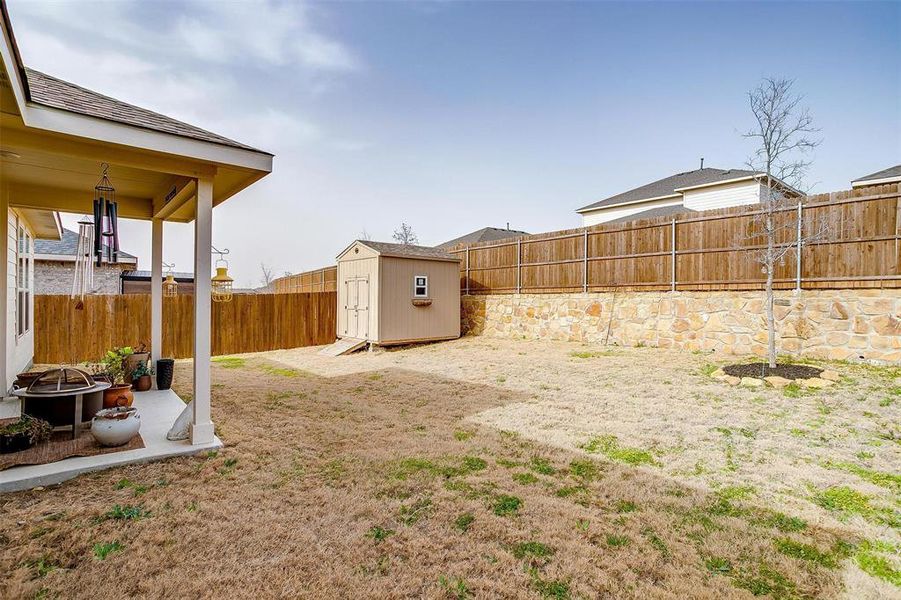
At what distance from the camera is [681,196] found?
16.2m

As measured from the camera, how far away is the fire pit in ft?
11.5

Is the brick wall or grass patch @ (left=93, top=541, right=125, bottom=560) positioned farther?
the brick wall

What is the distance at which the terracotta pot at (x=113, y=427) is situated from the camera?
345 cm

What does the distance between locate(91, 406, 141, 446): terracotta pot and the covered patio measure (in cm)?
17

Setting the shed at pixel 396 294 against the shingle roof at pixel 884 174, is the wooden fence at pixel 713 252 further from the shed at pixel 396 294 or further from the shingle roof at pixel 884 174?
the shingle roof at pixel 884 174

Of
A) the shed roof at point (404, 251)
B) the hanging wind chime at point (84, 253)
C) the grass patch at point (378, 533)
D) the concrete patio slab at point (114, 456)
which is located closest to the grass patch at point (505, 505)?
the grass patch at point (378, 533)

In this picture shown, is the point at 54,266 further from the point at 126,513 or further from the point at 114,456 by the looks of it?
the point at 126,513

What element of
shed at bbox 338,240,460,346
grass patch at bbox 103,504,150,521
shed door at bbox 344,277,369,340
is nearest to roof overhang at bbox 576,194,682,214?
shed at bbox 338,240,460,346

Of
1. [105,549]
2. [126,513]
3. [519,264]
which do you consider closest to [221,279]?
[126,513]

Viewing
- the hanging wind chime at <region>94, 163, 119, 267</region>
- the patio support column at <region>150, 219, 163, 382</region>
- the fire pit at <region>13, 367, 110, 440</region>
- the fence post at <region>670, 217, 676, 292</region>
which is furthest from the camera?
the fence post at <region>670, 217, 676, 292</region>

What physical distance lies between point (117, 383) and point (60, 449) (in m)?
2.22

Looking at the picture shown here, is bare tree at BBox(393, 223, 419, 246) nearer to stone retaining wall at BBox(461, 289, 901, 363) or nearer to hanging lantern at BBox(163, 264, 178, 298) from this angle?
hanging lantern at BBox(163, 264, 178, 298)

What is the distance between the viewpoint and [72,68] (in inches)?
250

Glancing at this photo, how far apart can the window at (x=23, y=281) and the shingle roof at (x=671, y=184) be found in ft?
58.4
